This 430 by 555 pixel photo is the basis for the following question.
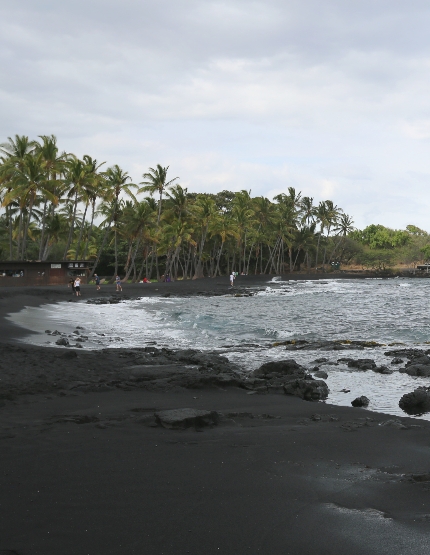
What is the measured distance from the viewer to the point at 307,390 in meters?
8.67

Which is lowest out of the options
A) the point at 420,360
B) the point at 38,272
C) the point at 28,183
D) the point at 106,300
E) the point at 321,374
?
the point at 106,300

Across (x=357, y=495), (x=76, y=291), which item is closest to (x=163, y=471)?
(x=357, y=495)

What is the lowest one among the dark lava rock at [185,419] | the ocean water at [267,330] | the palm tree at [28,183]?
the ocean water at [267,330]

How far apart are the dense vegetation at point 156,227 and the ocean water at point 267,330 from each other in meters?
19.2

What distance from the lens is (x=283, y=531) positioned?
11.9ft

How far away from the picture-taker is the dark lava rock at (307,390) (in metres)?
8.60

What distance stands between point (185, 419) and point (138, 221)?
159ft

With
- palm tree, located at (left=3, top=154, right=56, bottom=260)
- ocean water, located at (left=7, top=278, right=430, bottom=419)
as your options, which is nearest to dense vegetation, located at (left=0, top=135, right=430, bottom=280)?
palm tree, located at (left=3, top=154, right=56, bottom=260)

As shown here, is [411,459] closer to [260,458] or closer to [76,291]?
[260,458]

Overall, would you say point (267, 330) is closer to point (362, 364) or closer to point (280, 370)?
point (362, 364)

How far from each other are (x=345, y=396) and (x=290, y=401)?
A: 3.96 ft

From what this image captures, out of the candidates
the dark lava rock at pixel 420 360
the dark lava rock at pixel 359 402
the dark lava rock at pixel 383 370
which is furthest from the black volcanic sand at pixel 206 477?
the dark lava rock at pixel 420 360

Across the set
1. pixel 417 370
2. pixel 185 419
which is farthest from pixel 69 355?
pixel 417 370

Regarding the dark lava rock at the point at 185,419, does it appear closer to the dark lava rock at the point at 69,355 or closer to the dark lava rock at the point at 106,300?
the dark lava rock at the point at 69,355
